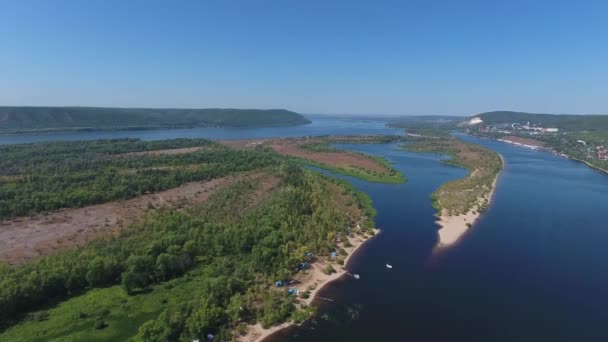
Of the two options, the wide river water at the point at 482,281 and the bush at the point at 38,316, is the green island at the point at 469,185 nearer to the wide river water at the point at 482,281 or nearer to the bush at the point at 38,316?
the wide river water at the point at 482,281

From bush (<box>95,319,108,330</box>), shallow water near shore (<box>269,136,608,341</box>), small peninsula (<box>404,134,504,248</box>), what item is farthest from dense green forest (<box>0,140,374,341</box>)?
small peninsula (<box>404,134,504,248</box>)

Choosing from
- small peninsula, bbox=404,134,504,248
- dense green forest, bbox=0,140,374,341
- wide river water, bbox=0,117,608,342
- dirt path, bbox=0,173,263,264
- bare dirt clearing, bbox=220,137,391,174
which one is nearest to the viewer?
dense green forest, bbox=0,140,374,341

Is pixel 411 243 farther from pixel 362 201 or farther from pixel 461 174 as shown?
pixel 461 174

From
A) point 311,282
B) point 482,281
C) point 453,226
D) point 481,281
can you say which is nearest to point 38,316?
point 311,282

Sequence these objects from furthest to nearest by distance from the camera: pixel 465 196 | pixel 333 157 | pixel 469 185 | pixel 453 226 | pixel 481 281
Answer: pixel 333 157
pixel 469 185
pixel 465 196
pixel 453 226
pixel 481 281

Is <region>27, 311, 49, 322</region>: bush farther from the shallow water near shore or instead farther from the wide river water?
the wide river water

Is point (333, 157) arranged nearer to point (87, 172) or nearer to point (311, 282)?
point (87, 172)
